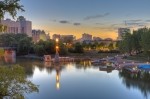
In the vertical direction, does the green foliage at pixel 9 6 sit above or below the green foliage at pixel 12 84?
above

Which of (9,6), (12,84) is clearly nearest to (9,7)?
(9,6)

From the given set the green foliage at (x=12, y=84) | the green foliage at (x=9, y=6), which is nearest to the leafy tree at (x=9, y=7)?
the green foliage at (x=9, y=6)

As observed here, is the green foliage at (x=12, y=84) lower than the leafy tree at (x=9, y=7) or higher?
lower

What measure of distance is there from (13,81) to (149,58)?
3863 centimetres

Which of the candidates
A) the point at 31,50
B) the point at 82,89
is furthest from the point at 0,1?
the point at 31,50

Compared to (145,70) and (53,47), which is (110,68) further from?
(53,47)

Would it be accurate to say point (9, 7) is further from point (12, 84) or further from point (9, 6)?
point (12, 84)

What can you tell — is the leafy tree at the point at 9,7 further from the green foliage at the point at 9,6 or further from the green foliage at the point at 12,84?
the green foliage at the point at 12,84

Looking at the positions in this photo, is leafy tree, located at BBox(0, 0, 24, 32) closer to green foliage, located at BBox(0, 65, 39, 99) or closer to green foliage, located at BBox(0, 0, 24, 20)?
green foliage, located at BBox(0, 0, 24, 20)

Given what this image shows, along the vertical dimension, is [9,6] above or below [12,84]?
above

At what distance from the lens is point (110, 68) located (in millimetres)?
35344

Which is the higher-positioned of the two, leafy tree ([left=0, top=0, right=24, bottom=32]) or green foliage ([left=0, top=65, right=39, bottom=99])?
leafy tree ([left=0, top=0, right=24, bottom=32])

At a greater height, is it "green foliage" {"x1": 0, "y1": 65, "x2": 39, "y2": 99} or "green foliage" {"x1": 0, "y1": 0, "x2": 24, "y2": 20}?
"green foliage" {"x1": 0, "y1": 0, "x2": 24, "y2": 20}

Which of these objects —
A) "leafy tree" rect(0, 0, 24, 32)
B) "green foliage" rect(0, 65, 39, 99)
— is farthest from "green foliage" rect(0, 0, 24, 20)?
"green foliage" rect(0, 65, 39, 99)
